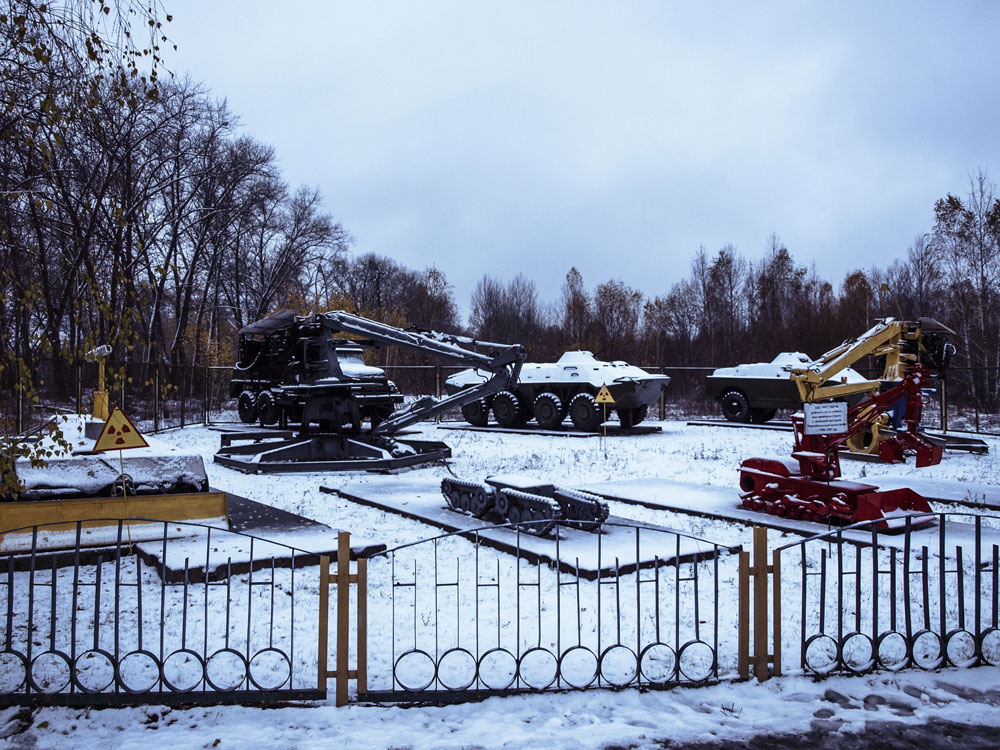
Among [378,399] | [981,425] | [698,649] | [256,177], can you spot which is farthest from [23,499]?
[256,177]

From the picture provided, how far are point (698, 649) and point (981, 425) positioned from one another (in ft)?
66.6

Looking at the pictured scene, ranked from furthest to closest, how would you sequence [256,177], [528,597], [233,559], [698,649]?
[256,177], [233,559], [528,597], [698,649]

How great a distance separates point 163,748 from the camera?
3436 mm

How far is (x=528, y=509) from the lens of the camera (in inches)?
298

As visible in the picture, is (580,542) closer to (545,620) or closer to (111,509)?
(545,620)

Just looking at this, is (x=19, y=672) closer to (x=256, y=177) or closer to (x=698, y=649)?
(x=698, y=649)

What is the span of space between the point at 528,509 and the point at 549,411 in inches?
532

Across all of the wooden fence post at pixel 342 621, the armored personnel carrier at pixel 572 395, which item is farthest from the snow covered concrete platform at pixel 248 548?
the armored personnel carrier at pixel 572 395

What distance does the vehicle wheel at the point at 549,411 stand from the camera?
20.9m

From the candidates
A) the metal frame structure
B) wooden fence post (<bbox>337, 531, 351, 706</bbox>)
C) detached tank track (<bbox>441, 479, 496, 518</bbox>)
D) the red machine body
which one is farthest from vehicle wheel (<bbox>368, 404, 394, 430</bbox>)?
wooden fence post (<bbox>337, 531, 351, 706</bbox>)

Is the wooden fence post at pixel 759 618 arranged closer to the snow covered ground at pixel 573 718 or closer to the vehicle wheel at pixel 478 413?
the snow covered ground at pixel 573 718

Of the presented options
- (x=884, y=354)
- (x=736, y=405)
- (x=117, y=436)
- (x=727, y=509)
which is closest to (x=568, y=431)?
(x=736, y=405)

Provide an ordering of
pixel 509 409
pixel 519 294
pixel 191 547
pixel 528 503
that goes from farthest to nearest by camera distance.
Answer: pixel 519 294 → pixel 509 409 → pixel 528 503 → pixel 191 547

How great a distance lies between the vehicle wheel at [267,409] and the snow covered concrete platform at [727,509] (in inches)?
490
